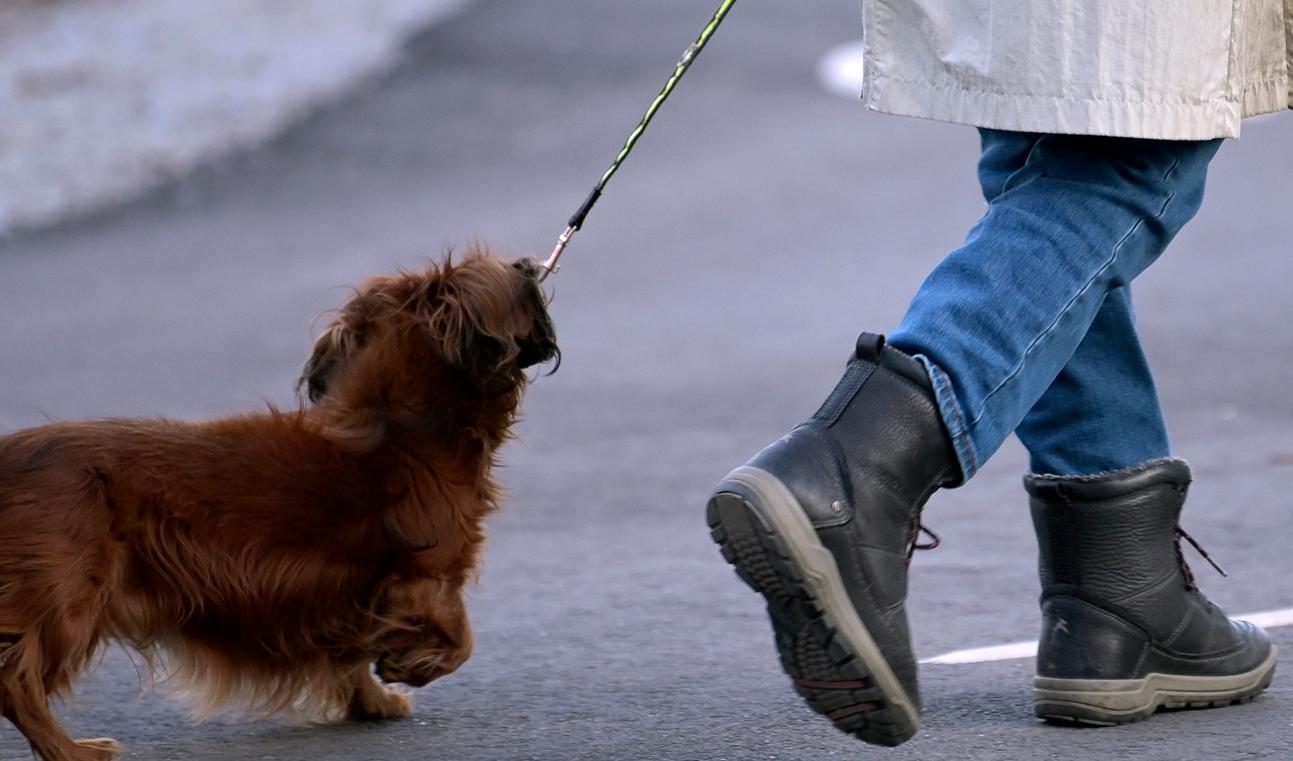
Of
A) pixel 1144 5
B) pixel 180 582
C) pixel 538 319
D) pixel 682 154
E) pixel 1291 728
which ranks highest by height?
pixel 1144 5

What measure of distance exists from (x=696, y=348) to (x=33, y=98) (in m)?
5.94

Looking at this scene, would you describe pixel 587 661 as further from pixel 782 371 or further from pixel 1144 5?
pixel 782 371

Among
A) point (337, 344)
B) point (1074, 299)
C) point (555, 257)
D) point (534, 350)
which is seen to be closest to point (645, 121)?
point (555, 257)

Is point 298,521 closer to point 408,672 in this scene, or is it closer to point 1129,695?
point 408,672

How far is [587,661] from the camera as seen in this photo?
357cm

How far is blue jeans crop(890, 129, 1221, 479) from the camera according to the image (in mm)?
2584

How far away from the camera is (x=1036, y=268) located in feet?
8.64

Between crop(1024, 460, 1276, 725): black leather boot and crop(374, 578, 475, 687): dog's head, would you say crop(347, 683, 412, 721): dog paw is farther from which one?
crop(1024, 460, 1276, 725): black leather boot

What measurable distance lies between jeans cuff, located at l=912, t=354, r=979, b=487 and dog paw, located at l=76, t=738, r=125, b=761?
149 centimetres

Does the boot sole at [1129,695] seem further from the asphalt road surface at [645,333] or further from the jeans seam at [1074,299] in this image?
the jeans seam at [1074,299]

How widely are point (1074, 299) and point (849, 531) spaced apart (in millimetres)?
512

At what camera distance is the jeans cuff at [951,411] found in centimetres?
255

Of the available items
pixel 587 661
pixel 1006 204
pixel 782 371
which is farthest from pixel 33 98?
pixel 1006 204

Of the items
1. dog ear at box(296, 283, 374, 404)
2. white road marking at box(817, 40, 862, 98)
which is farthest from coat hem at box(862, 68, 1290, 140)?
white road marking at box(817, 40, 862, 98)
